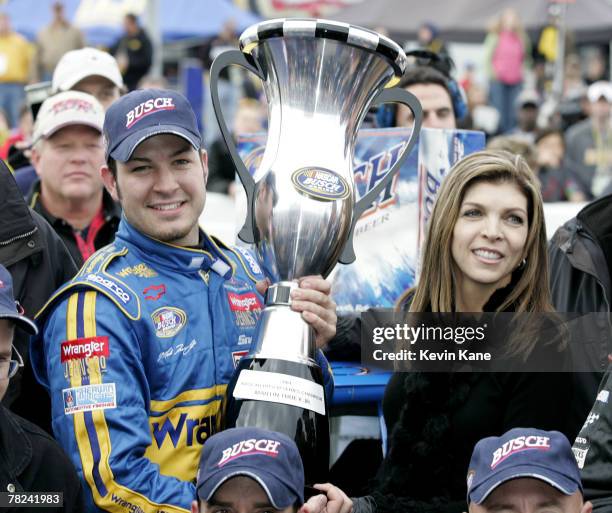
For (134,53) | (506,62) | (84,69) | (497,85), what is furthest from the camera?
(497,85)

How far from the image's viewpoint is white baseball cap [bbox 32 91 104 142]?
4578mm

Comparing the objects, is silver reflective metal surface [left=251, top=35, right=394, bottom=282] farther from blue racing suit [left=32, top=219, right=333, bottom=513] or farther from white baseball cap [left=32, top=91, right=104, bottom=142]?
white baseball cap [left=32, top=91, right=104, bottom=142]

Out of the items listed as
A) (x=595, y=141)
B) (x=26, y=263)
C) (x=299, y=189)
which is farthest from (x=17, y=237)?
(x=595, y=141)

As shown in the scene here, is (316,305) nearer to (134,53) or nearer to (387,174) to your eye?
(387,174)

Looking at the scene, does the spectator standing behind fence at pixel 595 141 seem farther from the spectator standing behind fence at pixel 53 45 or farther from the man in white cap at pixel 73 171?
the spectator standing behind fence at pixel 53 45

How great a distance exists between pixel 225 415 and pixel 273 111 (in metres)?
0.85

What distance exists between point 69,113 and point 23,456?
216cm

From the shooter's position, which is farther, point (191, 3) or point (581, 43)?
point (191, 3)

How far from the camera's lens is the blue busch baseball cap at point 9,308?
2.68 m

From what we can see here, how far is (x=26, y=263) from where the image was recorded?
345 cm

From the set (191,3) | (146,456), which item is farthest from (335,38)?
(191,3)

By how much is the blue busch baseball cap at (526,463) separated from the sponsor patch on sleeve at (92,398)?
0.91 metres

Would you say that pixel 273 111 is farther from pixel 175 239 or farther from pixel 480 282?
pixel 480 282

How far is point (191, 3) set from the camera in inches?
754
